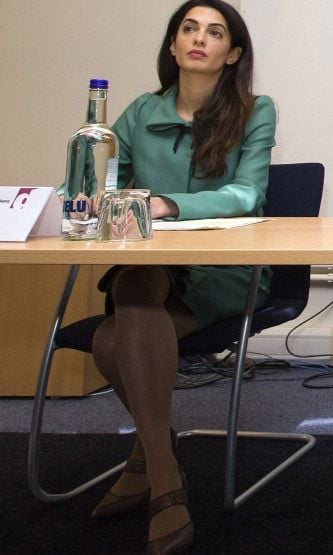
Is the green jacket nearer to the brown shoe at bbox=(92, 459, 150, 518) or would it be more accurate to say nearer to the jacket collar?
the jacket collar

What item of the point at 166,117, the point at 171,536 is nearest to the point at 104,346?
the point at 171,536

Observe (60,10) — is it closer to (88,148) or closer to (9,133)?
(9,133)

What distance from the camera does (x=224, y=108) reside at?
194 centimetres

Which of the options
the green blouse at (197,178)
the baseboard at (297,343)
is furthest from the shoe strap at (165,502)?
the baseboard at (297,343)

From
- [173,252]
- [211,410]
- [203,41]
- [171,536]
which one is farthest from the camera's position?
[211,410]

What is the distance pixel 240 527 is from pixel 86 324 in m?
0.54

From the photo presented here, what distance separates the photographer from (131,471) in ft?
5.91

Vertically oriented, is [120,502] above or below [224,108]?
below

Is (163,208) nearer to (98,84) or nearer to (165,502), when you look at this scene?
(98,84)

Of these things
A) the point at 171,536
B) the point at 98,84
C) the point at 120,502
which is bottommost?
the point at 120,502

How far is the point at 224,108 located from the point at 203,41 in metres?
0.16

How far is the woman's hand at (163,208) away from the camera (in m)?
1.52

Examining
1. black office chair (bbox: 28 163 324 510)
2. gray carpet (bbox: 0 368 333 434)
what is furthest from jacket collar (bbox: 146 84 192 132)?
gray carpet (bbox: 0 368 333 434)

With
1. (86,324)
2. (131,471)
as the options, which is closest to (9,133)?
(86,324)
